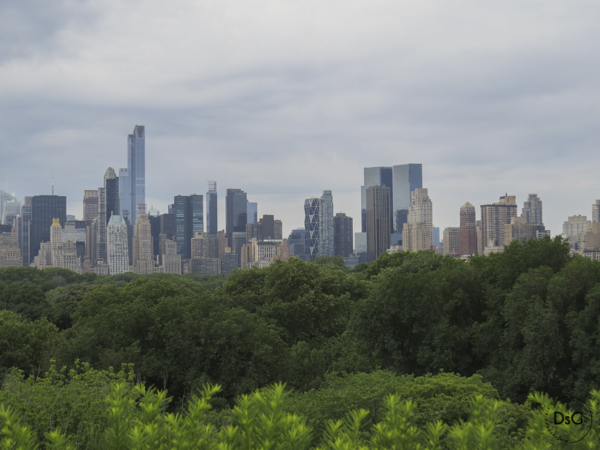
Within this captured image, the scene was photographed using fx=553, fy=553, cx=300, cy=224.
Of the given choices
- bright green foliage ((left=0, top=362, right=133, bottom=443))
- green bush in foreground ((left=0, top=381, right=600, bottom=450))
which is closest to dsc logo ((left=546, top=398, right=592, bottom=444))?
green bush in foreground ((left=0, top=381, right=600, bottom=450))

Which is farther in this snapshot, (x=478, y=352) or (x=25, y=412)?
(x=478, y=352)

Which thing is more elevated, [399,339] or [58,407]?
[58,407]

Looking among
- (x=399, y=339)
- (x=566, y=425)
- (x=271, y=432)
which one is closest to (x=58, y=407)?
(x=271, y=432)

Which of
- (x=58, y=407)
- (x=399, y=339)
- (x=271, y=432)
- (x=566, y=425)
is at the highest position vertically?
(x=271, y=432)

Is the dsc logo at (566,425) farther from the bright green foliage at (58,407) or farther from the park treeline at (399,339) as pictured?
the park treeline at (399,339)

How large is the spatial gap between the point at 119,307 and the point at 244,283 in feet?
40.1

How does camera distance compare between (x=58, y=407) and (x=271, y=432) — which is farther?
(x=58, y=407)

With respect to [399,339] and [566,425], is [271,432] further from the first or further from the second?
[399,339]

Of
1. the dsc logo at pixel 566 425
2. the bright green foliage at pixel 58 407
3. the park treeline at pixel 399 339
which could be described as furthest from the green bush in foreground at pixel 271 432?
the park treeline at pixel 399 339

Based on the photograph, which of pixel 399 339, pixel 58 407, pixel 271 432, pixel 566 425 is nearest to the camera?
pixel 271 432

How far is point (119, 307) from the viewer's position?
3041cm

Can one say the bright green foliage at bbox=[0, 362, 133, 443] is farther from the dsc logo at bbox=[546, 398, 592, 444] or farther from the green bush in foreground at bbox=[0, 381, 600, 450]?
the dsc logo at bbox=[546, 398, 592, 444]

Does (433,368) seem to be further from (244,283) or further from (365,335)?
(244,283)

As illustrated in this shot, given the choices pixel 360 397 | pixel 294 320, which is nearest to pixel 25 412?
pixel 360 397
